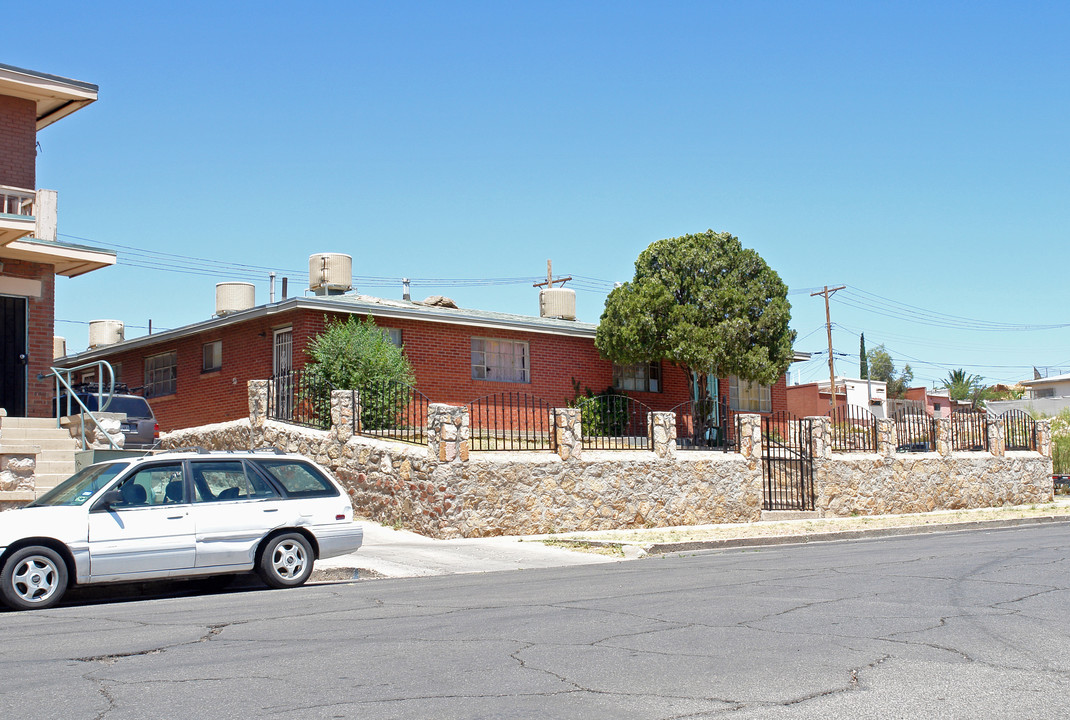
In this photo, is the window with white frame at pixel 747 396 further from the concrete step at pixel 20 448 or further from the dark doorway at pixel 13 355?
the concrete step at pixel 20 448

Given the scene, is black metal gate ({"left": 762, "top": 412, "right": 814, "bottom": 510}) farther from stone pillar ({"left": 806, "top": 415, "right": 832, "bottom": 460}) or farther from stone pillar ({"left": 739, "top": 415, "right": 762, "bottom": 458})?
stone pillar ({"left": 739, "top": 415, "right": 762, "bottom": 458})

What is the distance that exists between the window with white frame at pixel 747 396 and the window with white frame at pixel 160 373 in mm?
17530

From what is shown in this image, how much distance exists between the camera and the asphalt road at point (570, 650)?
586cm

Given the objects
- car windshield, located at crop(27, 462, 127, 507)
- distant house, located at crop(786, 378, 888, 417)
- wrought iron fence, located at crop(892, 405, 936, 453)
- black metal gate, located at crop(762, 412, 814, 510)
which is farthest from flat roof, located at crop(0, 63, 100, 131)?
distant house, located at crop(786, 378, 888, 417)

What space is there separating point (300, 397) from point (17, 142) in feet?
23.8

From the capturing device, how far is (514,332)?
27.9 metres

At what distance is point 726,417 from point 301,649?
1575cm

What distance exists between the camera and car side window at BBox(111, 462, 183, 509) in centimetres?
1090

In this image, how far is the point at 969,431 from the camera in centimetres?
2802

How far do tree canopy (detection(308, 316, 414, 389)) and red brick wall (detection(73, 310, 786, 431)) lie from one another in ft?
4.68

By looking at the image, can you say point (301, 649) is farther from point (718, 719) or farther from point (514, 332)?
point (514, 332)

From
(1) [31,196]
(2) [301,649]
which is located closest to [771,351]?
(1) [31,196]

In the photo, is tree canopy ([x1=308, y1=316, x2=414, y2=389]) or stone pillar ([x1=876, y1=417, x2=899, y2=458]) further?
stone pillar ([x1=876, y1=417, x2=899, y2=458])

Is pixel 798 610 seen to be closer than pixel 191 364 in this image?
Yes
